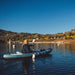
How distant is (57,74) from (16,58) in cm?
1225

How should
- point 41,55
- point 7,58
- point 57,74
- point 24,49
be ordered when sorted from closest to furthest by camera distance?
point 57,74 < point 7,58 < point 24,49 < point 41,55

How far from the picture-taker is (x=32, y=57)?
23812 millimetres

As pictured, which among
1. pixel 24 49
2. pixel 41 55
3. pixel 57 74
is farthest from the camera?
pixel 41 55

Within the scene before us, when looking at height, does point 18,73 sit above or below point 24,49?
below

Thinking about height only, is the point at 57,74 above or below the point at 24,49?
below

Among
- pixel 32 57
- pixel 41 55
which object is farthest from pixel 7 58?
pixel 41 55

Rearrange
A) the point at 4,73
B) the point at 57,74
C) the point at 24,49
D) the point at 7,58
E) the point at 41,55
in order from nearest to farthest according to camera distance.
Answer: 1. the point at 57,74
2. the point at 4,73
3. the point at 7,58
4. the point at 24,49
5. the point at 41,55

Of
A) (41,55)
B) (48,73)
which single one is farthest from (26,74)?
(41,55)

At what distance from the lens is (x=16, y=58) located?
23156mm

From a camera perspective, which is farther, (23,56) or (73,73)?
(23,56)

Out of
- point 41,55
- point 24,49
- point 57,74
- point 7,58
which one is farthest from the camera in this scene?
point 41,55

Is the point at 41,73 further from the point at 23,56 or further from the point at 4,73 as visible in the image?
the point at 23,56

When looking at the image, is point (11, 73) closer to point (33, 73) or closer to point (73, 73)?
point (33, 73)

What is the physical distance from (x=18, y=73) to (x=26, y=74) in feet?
3.90
